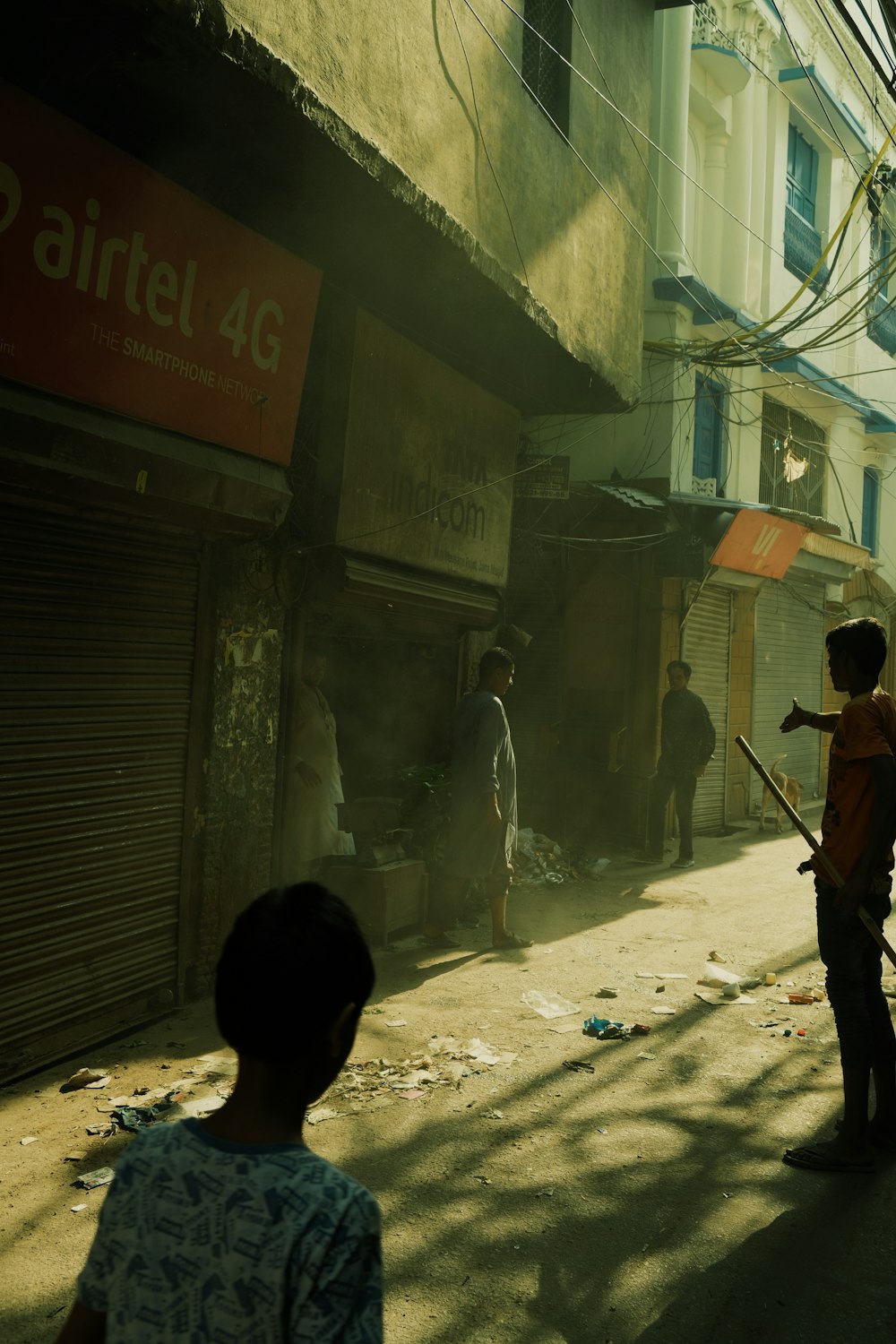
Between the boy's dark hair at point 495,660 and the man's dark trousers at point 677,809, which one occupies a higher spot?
the boy's dark hair at point 495,660

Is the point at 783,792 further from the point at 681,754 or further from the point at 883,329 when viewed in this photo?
the point at 883,329

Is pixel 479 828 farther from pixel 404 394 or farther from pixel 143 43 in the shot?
pixel 143 43

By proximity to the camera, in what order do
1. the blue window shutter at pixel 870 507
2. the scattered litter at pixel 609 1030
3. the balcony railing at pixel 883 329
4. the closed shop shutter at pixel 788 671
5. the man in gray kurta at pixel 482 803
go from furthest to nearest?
the blue window shutter at pixel 870 507, the balcony railing at pixel 883 329, the closed shop shutter at pixel 788 671, the man in gray kurta at pixel 482 803, the scattered litter at pixel 609 1030

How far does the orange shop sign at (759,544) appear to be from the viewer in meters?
12.0

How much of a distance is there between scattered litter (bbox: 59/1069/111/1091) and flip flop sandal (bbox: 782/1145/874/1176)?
2.67m

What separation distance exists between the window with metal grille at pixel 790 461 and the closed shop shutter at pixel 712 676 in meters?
2.19

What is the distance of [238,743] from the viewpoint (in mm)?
6055

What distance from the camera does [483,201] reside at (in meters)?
6.44

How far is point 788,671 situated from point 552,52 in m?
10.1

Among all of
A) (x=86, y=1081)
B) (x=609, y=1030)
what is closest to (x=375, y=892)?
(x=609, y=1030)

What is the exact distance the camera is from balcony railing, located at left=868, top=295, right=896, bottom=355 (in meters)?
19.0

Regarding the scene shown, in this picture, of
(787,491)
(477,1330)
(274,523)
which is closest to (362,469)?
(274,523)

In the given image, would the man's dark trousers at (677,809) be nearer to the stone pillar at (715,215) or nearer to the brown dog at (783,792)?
the brown dog at (783,792)

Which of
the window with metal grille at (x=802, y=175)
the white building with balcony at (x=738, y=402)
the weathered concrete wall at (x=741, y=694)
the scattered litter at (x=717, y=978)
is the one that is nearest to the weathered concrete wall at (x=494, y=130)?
the white building with balcony at (x=738, y=402)
